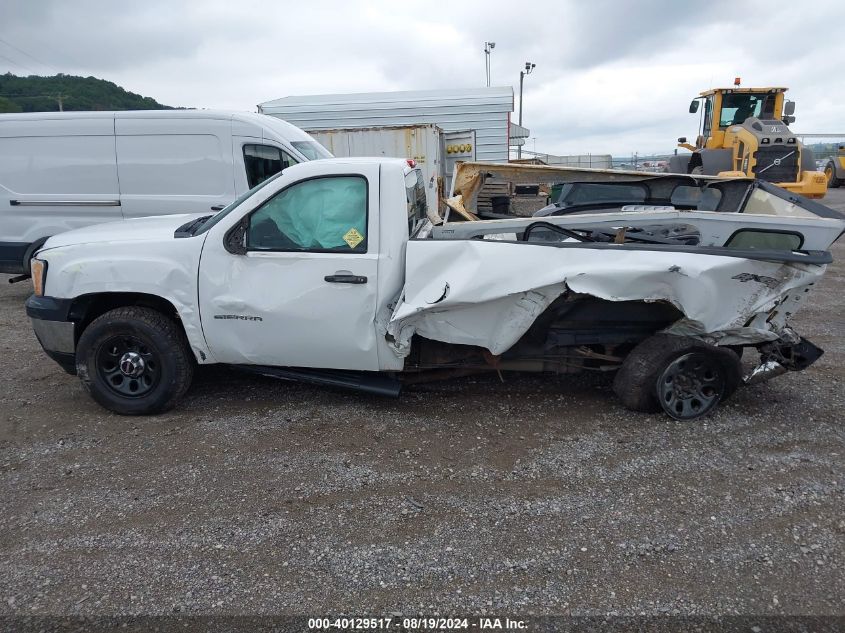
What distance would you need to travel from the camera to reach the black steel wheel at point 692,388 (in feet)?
13.6

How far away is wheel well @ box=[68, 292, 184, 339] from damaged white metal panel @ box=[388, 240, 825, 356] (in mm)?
1662

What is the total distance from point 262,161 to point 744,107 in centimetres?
1378

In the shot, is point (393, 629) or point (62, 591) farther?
point (62, 591)

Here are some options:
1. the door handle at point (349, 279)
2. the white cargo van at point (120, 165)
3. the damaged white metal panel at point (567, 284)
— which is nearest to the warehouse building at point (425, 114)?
the white cargo van at point (120, 165)

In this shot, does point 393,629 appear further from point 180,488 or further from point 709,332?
point 709,332

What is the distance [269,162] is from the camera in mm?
7477

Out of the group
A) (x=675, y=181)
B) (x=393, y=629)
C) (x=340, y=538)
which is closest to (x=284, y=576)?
(x=340, y=538)

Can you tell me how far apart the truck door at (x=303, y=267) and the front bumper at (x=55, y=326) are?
0.99m

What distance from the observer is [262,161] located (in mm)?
7430

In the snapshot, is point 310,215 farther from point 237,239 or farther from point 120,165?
point 120,165

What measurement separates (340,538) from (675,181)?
4.00m

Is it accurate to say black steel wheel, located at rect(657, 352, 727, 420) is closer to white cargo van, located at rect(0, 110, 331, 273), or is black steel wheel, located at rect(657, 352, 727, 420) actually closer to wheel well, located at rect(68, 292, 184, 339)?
wheel well, located at rect(68, 292, 184, 339)

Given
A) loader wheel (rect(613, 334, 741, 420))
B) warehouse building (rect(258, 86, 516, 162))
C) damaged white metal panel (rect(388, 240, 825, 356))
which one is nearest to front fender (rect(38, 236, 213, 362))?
damaged white metal panel (rect(388, 240, 825, 356))

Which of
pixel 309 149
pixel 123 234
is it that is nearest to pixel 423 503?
pixel 123 234
